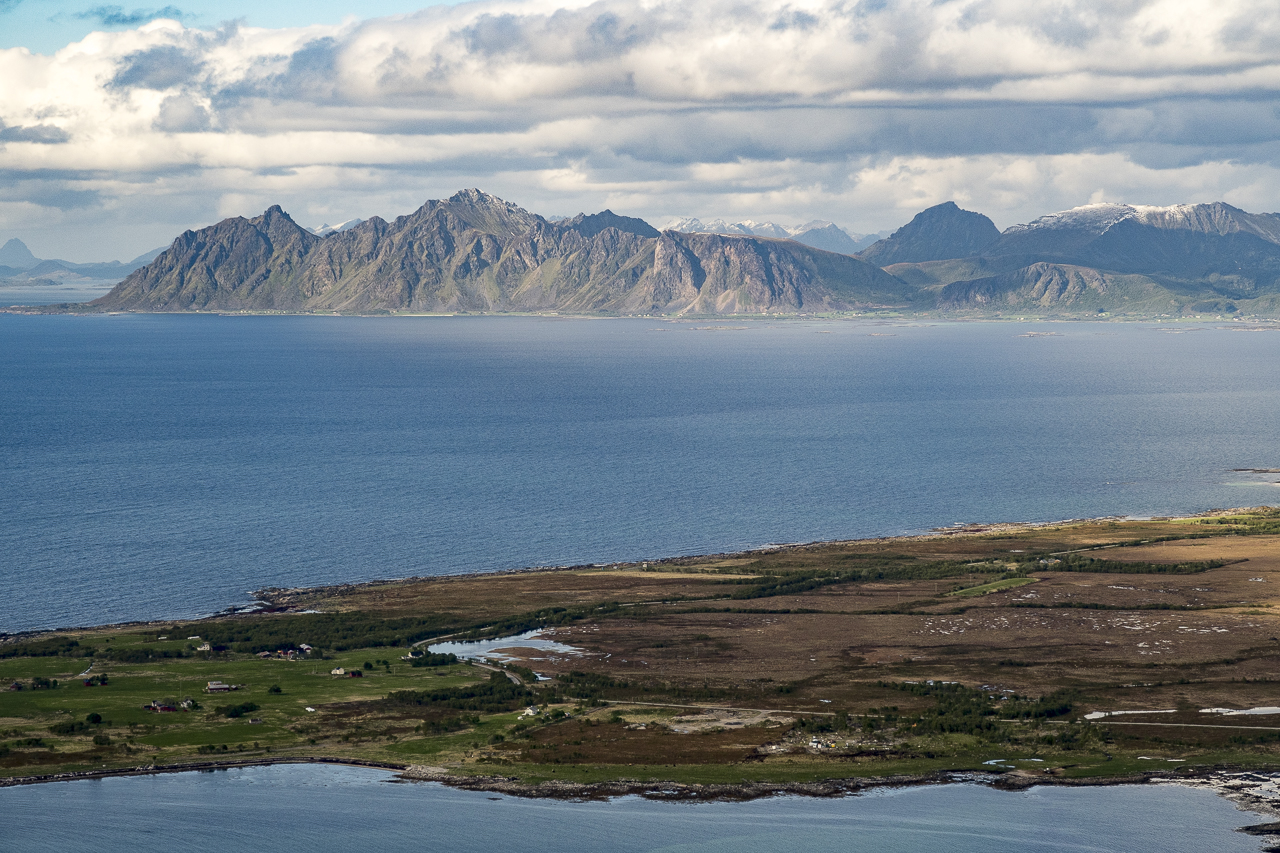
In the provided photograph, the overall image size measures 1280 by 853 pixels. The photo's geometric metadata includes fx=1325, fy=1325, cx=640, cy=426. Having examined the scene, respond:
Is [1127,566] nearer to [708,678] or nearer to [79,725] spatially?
[708,678]

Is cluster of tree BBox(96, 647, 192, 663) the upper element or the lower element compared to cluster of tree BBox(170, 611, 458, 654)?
upper

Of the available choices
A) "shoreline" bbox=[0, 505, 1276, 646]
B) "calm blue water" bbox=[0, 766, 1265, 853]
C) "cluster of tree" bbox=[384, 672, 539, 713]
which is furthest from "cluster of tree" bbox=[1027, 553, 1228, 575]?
"cluster of tree" bbox=[384, 672, 539, 713]

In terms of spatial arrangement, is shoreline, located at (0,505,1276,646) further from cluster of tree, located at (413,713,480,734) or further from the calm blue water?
the calm blue water

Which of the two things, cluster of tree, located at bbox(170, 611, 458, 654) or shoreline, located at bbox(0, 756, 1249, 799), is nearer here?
shoreline, located at bbox(0, 756, 1249, 799)

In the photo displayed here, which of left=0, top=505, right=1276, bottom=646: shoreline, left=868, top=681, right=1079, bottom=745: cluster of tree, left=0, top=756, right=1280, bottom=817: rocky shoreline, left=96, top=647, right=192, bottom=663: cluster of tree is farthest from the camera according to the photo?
left=0, top=505, right=1276, bottom=646: shoreline

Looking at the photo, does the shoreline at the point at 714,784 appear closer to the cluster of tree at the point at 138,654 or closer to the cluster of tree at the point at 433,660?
the cluster of tree at the point at 138,654

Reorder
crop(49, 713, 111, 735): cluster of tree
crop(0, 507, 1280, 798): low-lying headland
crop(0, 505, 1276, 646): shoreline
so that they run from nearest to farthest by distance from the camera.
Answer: crop(0, 507, 1280, 798): low-lying headland, crop(49, 713, 111, 735): cluster of tree, crop(0, 505, 1276, 646): shoreline

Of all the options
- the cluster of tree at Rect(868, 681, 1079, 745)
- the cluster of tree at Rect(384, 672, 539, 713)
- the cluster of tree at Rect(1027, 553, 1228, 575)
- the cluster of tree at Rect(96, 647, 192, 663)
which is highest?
the cluster of tree at Rect(1027, 553, 1228, 575)

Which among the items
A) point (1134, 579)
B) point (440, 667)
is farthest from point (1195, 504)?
point (440, 667)

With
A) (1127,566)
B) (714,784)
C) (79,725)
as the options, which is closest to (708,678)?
(714,784)
